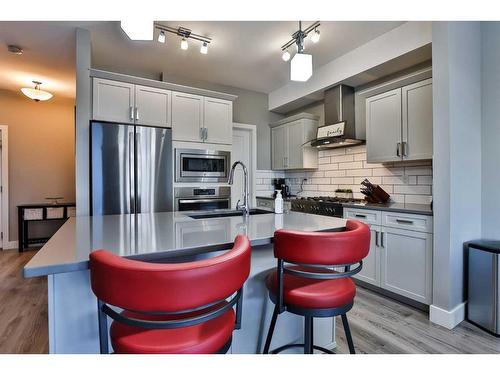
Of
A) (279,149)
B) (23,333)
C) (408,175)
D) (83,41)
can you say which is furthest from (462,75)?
(23,333)

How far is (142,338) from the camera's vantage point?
88 centimetres

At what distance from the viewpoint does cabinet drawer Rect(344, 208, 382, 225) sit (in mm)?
2721

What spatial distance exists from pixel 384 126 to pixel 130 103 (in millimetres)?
2905

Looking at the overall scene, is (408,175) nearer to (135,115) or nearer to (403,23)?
(403,23)

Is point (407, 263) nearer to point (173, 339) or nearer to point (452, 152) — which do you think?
point (452, 152)

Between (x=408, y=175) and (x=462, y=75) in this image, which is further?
(x=408, y=175)

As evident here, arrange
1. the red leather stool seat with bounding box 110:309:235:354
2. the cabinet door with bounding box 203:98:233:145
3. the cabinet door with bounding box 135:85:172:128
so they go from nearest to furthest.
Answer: the red leather stool seat with bounding box 110:309:235:354
the cabinet door with bounding box 135:85:172:128
the cabinet door with bounding box 203:98:233:145

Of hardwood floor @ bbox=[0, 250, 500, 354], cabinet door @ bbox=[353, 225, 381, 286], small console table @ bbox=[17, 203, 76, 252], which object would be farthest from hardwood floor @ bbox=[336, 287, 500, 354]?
small console table @ bbox=[17, 203, 76, 252]

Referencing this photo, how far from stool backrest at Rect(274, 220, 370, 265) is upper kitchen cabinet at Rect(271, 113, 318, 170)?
303 cm

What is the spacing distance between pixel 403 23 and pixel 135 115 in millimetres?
3018

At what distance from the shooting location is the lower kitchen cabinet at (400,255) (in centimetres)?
233

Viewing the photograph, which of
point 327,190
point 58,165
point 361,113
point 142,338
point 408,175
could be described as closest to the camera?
point 142,338

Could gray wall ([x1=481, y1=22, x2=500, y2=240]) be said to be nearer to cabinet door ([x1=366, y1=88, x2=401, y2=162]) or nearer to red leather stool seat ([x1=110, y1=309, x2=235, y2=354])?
cabinet door ([x1=366, y1=88, x2=401, y2=162])
